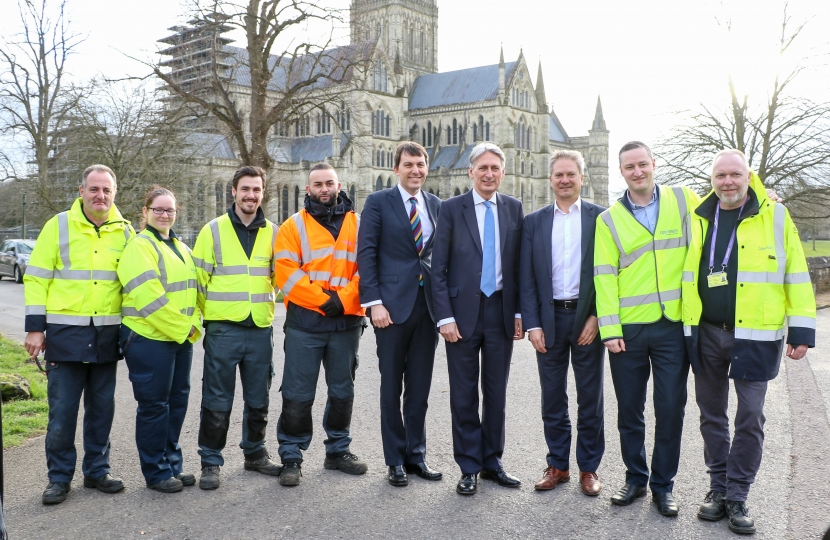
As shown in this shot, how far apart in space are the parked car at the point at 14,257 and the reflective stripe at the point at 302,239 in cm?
2561

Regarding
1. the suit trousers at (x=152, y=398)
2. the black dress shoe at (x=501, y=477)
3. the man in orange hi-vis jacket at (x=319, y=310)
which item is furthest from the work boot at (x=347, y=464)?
the suit trousers at (x=152, y=398)

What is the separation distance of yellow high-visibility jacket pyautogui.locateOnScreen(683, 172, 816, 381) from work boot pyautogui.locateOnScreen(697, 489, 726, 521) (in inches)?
30.7

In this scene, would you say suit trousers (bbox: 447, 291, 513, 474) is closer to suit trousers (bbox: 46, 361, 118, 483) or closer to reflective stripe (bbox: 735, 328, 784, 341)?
reflective stripe (bbox: 735, 328, 784, 341)

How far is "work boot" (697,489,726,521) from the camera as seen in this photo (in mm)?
4512

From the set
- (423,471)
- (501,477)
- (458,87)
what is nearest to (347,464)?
(423,471)

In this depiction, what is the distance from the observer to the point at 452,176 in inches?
2721

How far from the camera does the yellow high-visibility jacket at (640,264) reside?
15.8ft

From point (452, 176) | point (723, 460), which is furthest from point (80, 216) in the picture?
point (452, 176)

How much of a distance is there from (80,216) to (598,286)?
3.57 metres

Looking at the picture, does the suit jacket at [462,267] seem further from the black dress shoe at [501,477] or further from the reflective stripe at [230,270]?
the reflective stripe at [230,270]

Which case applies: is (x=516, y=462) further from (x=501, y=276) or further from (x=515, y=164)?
(x=515, y=164)

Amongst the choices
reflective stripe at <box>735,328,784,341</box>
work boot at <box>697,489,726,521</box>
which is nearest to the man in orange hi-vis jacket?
work boot at <box>697,489,726,521</box>

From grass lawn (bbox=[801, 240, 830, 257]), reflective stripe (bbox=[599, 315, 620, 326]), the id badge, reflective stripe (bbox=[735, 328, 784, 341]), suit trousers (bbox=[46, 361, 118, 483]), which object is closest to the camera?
reflective stripe (bbox=[735, 328, 784, 341])

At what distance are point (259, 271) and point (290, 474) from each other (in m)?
1.49
